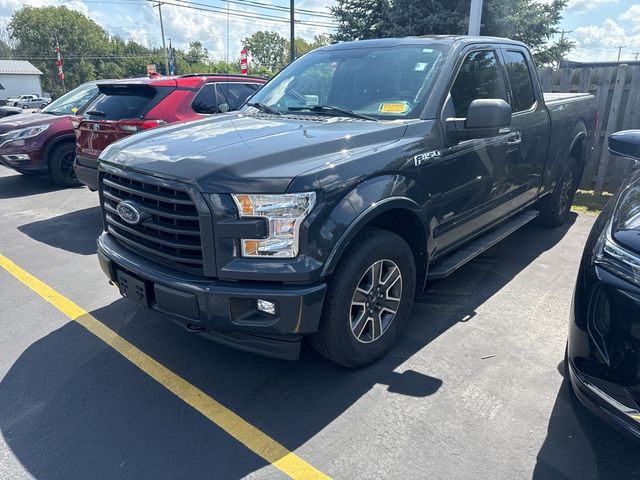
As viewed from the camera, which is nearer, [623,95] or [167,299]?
[167,299]

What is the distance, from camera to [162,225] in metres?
2.70

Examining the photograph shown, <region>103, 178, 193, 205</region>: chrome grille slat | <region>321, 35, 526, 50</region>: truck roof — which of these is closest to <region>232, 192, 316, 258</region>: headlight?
<region>103, 178, 193, 205</region>: chrome grille slat

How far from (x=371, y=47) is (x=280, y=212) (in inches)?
85.1

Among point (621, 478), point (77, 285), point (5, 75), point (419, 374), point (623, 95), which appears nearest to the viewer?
point (621, 478)

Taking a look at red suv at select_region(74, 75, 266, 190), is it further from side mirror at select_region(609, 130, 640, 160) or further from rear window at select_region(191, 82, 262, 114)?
side mirror at select_region(609, 130, 640, 160)

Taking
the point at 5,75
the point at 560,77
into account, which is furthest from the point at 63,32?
the point at 560,77

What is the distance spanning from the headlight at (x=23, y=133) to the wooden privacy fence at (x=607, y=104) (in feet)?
28.3

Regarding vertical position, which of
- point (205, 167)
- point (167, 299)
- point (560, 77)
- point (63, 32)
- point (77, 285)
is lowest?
point (77, 285)

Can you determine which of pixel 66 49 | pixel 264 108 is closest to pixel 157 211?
pixel 264 108

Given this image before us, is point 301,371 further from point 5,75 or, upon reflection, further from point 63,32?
point 63,32

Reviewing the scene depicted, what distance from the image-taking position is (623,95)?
7469 millimetres

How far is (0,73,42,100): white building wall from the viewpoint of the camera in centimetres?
6606

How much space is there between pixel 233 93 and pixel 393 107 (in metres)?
4.46

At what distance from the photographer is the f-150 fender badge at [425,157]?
121 inches
